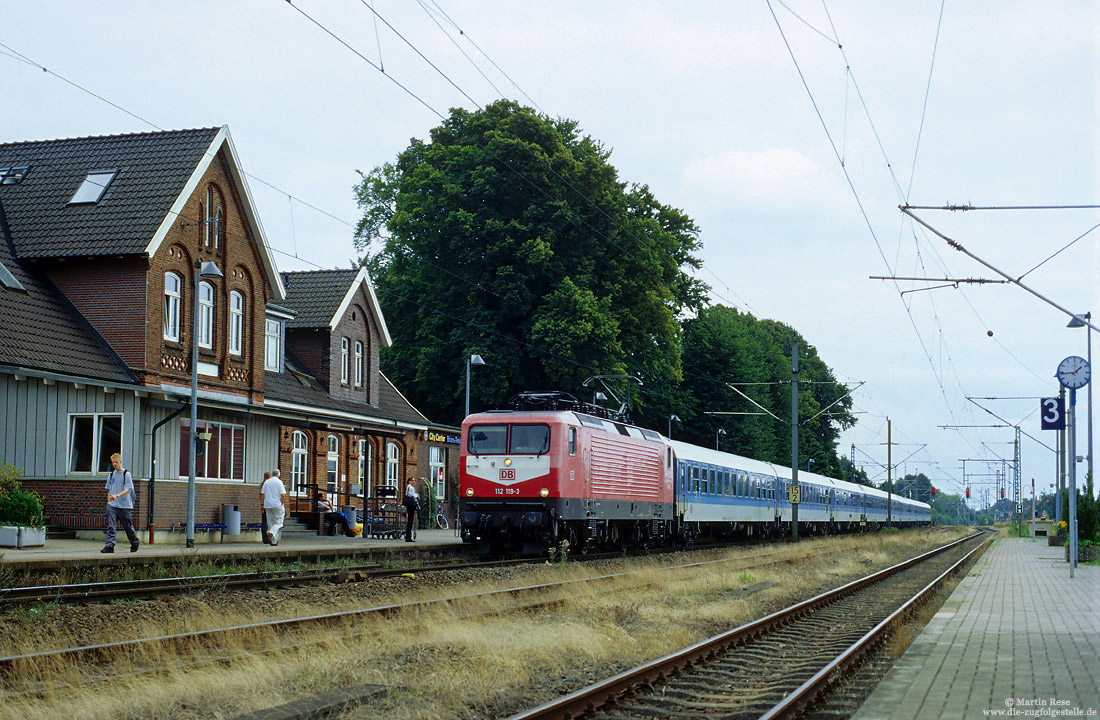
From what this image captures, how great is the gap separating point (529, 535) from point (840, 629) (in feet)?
35.6

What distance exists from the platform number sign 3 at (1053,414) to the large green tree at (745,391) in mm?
24660

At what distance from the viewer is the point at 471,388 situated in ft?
136

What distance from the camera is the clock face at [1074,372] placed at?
21.2m

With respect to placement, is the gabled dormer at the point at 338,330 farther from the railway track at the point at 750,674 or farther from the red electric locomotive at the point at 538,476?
the railway track at the point at 750,674

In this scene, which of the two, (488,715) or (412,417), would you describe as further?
(412,417)

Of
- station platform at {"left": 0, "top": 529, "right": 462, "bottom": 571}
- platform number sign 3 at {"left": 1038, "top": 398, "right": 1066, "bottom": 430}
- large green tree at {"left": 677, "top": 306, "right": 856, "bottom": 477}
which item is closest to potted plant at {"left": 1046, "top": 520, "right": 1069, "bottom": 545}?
large green tree at {"left": 677, "top": 306, "right": 856, "bottom": 477}

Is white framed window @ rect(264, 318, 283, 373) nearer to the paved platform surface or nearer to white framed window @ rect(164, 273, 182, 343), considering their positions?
white framed window @ rect(164, 273, 182, 343)

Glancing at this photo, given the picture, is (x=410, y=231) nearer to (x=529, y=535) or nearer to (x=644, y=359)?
(x=644, y=359)

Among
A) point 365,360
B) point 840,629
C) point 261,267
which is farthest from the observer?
point 365,360

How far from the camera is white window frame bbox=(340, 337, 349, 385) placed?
3766 cm

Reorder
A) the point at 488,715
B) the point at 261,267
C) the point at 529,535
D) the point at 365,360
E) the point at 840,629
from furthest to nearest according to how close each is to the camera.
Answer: the point at 365,360, the point at 261,267, the point at 529,535, the point at 840,629, the point at 488,715

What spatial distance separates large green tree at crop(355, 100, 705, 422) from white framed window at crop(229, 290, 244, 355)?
37.6 feet

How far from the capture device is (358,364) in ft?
128

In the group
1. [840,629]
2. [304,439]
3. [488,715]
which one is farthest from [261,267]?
[488,715]
